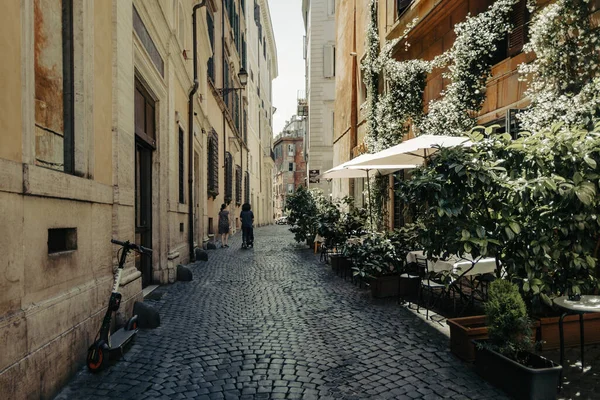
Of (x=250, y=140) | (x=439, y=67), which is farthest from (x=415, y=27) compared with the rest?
(x=250, y=140)

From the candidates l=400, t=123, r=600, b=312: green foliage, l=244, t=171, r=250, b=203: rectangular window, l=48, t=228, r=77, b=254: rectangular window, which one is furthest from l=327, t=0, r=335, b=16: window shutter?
l=48, t=228, r=77, b=254: rectangular window

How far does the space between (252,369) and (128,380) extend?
105cm

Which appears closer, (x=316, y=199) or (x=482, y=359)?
(x=482, y=359)

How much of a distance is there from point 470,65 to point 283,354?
6852 millimetres

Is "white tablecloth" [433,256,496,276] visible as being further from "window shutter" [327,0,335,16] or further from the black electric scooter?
"window shutter" [327,0,335,16]

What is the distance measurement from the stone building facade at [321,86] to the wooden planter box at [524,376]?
23294 mm

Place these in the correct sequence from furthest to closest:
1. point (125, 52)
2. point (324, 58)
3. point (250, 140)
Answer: point (250, 140) → point (324, 58) → point (125, 52)

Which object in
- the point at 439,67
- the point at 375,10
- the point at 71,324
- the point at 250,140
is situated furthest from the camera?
the point at 250,140

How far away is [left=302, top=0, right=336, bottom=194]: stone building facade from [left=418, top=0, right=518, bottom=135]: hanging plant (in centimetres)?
1778

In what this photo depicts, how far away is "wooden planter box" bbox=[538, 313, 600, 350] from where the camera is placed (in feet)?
13.6

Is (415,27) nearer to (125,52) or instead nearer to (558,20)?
(558,20)

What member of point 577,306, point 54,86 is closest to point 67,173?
point 54,86

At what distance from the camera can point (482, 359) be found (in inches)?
143

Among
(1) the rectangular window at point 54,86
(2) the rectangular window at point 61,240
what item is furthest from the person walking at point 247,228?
(2) the rectangular window at point 61,240
